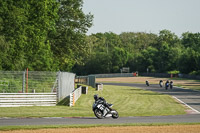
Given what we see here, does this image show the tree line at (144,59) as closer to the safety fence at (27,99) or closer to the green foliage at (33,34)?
the green foliage at (33,34)

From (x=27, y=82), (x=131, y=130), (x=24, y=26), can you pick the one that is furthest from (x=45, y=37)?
(x=131, y=130)

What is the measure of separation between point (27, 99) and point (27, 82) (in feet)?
4.22

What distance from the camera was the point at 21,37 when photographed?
43.1m

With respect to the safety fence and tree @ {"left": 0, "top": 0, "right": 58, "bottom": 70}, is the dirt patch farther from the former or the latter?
tree @ {"left": 0, "top": 0, "right": 58, "bottom": 70}

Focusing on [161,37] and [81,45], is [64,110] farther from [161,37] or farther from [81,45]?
[161,37]

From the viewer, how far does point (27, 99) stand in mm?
30734

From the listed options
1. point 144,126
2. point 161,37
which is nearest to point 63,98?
point 144,126

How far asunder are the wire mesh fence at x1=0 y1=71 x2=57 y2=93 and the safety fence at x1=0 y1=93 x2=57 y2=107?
0.52 m

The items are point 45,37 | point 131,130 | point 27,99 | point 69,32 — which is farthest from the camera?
point 69,32

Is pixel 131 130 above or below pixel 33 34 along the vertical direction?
below

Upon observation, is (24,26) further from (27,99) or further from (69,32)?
(69,32)

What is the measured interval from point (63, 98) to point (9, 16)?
1221cm

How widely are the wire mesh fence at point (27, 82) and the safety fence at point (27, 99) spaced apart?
522 mm

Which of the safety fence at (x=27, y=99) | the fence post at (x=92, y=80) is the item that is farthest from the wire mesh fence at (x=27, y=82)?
the fence post at (x=92, y=80)
